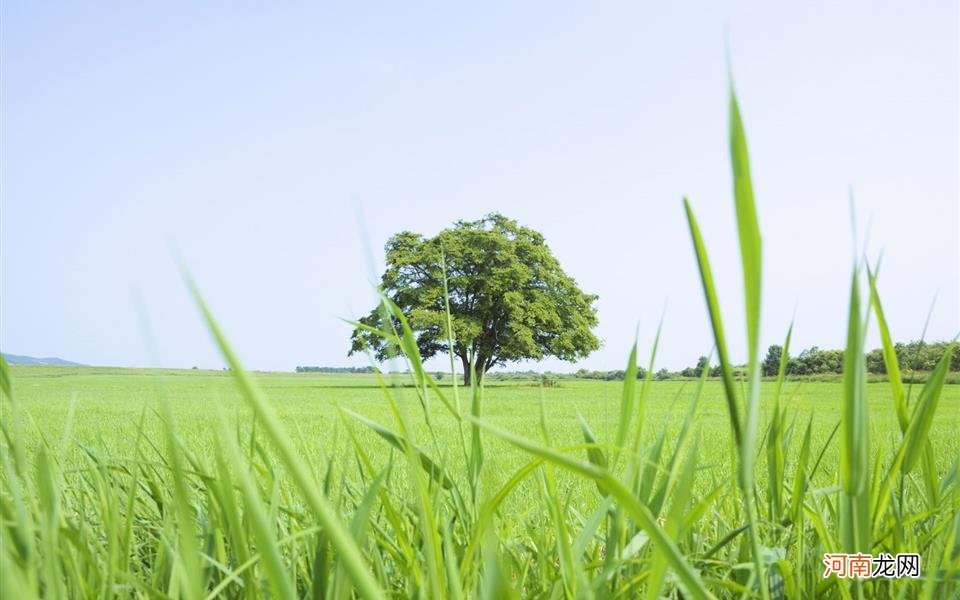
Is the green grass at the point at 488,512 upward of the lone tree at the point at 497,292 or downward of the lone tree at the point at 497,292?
downward

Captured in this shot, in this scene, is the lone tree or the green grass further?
the lone tree

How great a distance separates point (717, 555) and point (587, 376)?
4843 centimetres

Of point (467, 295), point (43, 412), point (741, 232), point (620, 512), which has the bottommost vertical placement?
point (43, 412)

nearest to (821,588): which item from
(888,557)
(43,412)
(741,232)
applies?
(888,557)

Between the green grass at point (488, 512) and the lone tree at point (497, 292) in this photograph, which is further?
the lone tree at point (497, 292)

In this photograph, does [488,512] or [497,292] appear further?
[497,292]

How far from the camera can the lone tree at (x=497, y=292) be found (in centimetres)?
3353

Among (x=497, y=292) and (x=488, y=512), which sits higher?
(x=497, y=292)

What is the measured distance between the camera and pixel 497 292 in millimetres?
34500

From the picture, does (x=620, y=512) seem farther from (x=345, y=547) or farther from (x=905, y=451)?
(x=345, y=547)

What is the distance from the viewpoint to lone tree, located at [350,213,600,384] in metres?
33.5

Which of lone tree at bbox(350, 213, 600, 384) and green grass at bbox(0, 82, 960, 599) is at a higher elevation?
lone tree at bbox(350, 213, 600, 384)

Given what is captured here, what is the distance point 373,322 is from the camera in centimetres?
3572

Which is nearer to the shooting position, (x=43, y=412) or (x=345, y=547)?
(x=345, y=547)
